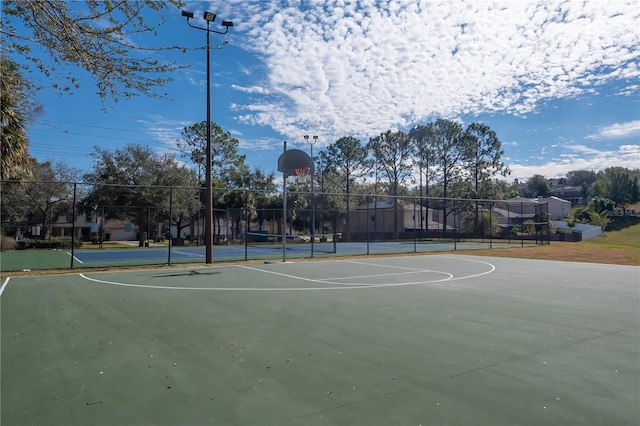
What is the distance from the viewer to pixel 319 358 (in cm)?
404

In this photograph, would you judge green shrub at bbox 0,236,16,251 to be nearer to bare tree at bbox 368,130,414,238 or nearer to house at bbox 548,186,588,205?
bare tree at bbox 368,130,414,238

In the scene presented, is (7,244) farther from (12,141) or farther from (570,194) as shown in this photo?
(570,194)

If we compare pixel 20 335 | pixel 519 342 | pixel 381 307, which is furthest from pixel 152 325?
pixel 519 342

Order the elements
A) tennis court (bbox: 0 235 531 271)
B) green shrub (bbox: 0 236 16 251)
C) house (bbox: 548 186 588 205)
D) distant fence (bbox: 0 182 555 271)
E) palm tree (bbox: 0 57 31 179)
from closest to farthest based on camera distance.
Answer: palm tree (bbox: 0 57 31 179)
tennis court (bbox: 0 235 531 271)
green shrub (bbox: 0 236 16 251)
distant fence (bbox: 0 182 555 271)
house (bbox: 548 186 588 205)

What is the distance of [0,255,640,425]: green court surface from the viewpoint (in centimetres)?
289

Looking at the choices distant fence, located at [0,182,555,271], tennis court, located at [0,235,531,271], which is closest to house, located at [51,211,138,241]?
distant fence, located at [0,182,555,271]

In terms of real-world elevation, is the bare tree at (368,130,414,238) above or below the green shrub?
above

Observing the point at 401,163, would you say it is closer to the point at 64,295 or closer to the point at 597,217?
the point at 597,217

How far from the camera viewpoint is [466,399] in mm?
3072

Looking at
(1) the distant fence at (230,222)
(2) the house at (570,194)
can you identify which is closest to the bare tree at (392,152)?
(1) the distant fence at (230,222)

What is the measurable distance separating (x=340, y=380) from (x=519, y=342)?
237cm

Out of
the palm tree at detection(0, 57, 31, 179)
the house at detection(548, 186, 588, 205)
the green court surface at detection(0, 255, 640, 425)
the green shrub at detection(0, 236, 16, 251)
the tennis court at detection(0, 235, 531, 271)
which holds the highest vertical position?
the house at detection(548, 186, 588, 205)

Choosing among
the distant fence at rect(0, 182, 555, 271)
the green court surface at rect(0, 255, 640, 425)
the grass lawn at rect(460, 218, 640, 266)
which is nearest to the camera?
the green court surface at rect(0, 255, 640, 425)

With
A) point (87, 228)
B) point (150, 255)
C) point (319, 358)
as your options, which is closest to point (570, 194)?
point (87, 228)
